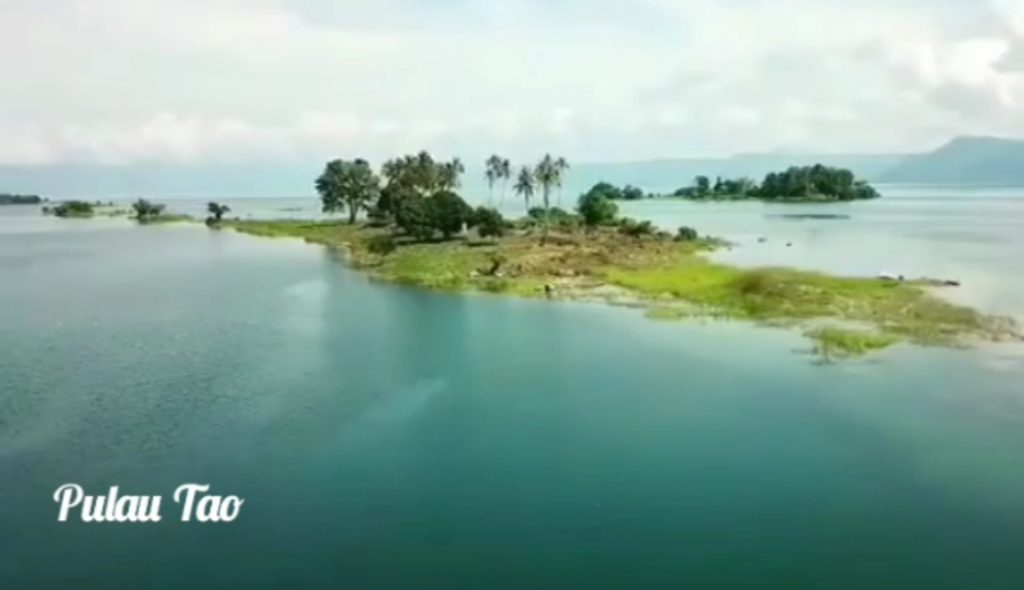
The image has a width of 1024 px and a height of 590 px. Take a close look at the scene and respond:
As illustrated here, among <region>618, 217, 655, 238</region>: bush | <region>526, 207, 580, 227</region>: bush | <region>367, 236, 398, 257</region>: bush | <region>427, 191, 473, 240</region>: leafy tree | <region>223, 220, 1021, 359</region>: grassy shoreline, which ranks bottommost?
<region>223, 220, 1021, 359</region>: grassy shoreline

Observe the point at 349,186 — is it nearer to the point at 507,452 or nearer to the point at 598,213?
the point at 598,213

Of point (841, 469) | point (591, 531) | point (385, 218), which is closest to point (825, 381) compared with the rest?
point (841, 469)

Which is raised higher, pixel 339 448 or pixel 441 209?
pixel 441 209

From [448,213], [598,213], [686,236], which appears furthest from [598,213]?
[448,213]

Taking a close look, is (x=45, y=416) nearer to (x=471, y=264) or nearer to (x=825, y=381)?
(x=825, y=381)

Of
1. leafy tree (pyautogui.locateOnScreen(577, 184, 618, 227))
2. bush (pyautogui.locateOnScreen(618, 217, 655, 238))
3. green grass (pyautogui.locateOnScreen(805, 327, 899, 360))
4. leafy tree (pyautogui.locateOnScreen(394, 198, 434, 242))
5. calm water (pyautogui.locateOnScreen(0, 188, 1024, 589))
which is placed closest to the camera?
calm water (pyautogui.locateOnScreen(0, 188, 1024, 589))

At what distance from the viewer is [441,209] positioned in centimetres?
9562

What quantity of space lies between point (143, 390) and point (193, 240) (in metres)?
89.9

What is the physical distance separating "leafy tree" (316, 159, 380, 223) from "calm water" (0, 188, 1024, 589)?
82.2 m

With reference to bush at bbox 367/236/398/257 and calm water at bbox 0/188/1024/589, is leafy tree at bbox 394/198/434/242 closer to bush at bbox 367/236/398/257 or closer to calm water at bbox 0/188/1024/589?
bush at bbox 367/236/398/257

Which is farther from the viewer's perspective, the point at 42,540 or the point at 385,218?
the point at 385,218

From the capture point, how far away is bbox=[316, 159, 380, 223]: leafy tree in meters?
136

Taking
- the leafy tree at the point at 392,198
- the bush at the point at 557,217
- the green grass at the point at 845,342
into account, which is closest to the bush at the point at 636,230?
the bush at the point at 557,217

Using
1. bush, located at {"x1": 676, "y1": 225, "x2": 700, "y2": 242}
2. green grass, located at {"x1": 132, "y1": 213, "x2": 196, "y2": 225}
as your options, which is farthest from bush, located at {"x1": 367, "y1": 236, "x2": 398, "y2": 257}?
green grass, located at {"x1": 132, "y1": 213, "x2": 196, "y2": 225}
